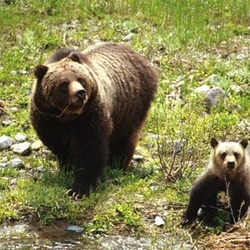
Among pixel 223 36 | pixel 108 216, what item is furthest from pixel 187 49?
pixel 108 216

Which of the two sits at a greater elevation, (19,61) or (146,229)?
(19,61)

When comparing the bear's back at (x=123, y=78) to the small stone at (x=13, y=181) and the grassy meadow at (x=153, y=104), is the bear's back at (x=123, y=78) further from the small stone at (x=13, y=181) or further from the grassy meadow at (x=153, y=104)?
the small stone at (x=13, y=181)

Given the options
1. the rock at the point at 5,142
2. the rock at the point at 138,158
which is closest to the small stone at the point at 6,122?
the rock at the point at 5,142

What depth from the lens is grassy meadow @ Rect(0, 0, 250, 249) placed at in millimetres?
6805

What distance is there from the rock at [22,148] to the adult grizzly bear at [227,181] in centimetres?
210

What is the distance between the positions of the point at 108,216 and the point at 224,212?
996 mm

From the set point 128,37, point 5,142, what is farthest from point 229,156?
point 128,37

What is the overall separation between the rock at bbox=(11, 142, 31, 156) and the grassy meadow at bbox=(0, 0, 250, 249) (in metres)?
0.05

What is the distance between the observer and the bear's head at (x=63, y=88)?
276 inches

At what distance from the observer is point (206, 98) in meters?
9.48

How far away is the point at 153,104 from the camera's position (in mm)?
9492

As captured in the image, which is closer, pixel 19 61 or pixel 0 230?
pixel 0 230

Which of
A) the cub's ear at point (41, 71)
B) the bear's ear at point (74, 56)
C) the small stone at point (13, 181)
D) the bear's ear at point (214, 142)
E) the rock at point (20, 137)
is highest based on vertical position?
the bear's ear at point (74, 56)

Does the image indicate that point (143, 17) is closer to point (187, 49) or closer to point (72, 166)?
point (187, 49)
